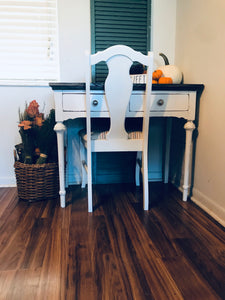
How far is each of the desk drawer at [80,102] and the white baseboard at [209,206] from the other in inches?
36.1

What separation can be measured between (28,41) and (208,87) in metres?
1.50

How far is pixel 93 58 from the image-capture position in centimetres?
141

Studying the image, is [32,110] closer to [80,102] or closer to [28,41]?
[80,102]

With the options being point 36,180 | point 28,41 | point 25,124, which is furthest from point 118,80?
point 28,41

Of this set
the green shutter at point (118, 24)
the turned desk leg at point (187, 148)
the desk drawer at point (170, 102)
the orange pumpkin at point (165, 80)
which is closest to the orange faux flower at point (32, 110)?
the green shutter at point (118, 24)

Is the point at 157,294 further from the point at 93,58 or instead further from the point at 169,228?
the point at 93,58

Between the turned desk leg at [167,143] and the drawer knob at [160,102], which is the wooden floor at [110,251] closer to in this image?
the turned desk leg at [167,143]

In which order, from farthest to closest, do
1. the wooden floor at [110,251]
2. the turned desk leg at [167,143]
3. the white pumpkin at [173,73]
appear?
the turned desk leg at [167,143], the white pumpkin at [173,73], the wooden floor at [110,251]

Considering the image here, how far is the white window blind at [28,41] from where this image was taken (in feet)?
6.49

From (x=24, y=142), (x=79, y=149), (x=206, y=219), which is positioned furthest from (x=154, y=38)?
(x=206, y=219)

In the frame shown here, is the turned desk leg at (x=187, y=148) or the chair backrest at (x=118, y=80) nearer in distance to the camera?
the chair backrest at (x=118, y=80)

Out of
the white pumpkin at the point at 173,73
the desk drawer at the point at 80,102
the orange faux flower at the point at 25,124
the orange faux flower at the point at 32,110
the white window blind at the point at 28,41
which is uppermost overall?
the white window blind at the point at 28,41

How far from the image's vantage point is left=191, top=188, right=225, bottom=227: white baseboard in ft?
4.86

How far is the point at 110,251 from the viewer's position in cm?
119
